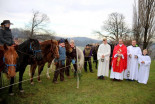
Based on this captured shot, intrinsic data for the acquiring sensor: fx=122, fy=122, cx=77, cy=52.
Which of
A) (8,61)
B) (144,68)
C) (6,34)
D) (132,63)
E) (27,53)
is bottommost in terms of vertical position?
(144,68)

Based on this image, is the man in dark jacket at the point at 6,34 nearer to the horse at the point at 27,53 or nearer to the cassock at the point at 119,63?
the horse at the point at 27,53

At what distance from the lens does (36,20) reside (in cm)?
3581

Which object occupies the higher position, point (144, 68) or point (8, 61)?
point (8, 61)

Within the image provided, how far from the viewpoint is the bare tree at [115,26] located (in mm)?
34469

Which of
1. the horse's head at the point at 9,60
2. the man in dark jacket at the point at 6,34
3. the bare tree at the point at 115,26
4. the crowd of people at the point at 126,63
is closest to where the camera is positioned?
the horse's head at the point at 9,60

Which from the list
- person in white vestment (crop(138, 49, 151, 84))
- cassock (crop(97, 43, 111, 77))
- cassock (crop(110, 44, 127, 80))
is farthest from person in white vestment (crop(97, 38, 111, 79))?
person in white vestment (crop(138, 49, 151, 84))

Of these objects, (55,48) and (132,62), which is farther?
(132,62)

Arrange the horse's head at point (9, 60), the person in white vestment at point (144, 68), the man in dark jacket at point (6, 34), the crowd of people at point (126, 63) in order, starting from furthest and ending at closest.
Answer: the crowd of people at point (126, 63), the person in white vestment at point (144, 68), the man in dark jacket at point (6, 34), the horse's head at point (9, 60)

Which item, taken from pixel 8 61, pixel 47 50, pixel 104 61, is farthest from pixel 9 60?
pixel 104 61

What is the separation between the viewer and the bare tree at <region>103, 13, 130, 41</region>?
34469 millimetres

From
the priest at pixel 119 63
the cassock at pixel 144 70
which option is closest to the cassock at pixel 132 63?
the cassock at pixel 144 70

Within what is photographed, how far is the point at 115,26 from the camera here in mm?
36031

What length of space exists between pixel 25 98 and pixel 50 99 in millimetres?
852

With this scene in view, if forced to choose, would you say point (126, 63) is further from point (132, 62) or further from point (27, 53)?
point (27, 53)
